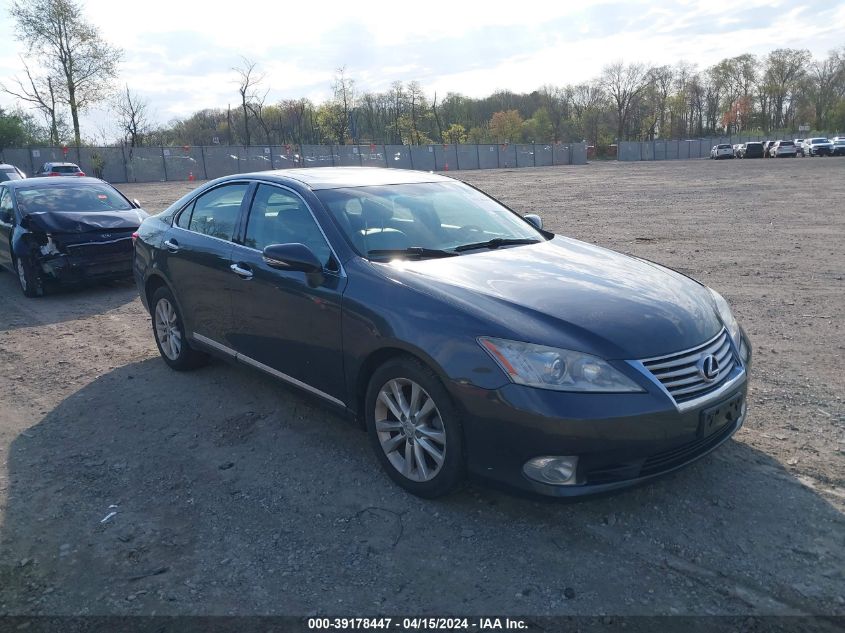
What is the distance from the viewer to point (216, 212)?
205 inches

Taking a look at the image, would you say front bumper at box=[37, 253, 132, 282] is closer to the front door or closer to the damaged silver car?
the damaged silver car

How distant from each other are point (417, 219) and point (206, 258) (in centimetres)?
171

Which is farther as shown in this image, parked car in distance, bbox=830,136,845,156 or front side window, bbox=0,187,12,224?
parked car in distance, bbox=830,136,845,156

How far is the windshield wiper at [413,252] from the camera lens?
13.0 ft

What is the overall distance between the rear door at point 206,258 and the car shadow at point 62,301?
334cm

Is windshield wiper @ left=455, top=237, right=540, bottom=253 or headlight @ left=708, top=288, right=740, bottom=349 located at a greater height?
windshield wiper @ left=455, top=237, right=540, bottom=253

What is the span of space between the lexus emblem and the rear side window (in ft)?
10.8

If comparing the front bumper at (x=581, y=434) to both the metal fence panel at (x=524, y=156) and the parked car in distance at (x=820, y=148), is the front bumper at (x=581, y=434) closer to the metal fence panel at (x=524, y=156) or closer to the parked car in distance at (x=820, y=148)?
the metal fence panel at (x=524, y=156)

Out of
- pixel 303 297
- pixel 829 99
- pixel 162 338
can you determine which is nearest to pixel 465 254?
pixel 303 297

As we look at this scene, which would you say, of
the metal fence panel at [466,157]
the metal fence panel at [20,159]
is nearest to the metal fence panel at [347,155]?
the metal fence panel at [466,157]

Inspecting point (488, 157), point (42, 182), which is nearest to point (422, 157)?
point (488, 157)

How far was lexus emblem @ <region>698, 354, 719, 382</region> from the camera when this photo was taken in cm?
326

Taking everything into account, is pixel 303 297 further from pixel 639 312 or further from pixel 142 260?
pixel 142 260

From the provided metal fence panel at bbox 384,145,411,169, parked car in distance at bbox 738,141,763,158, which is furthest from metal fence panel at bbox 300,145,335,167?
parked car in distance at bbox 738,141,763,158
